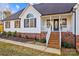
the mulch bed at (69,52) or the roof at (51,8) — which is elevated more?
the roof at (51,8)

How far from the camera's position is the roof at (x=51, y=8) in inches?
432

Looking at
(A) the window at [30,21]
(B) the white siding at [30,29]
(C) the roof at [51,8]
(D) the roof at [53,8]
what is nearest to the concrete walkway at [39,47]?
(B) the white siding at [30,29]

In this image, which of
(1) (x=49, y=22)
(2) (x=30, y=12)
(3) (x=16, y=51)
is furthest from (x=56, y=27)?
(3) (x=16, y=51)

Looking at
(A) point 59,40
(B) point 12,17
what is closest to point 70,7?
(A) point 59,40

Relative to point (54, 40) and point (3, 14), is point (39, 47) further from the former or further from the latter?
point (3, 14)

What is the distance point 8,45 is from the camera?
11016 mm

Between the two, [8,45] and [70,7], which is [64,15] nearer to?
[70,7]

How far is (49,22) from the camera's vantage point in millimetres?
11250

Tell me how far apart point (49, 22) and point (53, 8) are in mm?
470

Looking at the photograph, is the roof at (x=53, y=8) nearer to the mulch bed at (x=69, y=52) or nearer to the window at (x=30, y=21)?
the window at (x=30, y=21)

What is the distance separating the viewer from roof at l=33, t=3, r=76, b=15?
432 inches

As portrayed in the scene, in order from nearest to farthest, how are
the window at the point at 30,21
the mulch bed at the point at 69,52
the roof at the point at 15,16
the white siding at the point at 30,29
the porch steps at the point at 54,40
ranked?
the mulch bed at the point at 69,52, the porch steps at the point at 54,40, the roof at the point at 15,16, the white siding at the point at 30,29, the window at the point at 30,21

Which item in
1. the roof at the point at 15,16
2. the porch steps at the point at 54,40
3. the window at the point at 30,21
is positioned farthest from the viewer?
the window at the point at 30,21

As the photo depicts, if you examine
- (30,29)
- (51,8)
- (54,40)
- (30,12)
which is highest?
(51,8)
